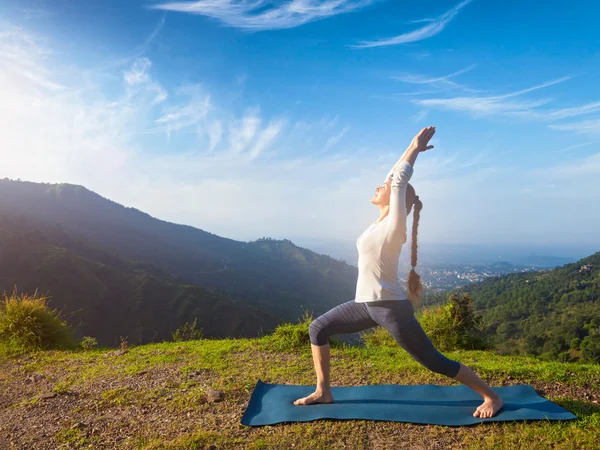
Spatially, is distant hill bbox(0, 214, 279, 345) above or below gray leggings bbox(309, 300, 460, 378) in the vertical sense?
below

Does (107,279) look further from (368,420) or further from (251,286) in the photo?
(368,420)

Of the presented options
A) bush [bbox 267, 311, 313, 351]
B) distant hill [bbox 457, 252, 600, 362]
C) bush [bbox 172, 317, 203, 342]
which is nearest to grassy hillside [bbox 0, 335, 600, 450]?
bush [bbox 267, 311, 313, 351]

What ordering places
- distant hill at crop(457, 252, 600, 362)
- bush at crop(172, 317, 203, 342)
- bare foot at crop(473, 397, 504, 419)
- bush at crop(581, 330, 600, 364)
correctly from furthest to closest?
distant hill at crop(457, 252, 600, 362)
bush at crop(581, 330, 600, 364)
bush at crop(172, 317, 203, 342)
bare foot at crop(473, 397, 504, 419)

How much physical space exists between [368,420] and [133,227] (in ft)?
340

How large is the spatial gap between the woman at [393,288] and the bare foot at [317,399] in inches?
27.9

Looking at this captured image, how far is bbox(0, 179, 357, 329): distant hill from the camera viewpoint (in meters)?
73.7

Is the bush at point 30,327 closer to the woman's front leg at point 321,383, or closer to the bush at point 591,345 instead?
the woman's front leg at point 321,383

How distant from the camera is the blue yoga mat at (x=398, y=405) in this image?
124 inches

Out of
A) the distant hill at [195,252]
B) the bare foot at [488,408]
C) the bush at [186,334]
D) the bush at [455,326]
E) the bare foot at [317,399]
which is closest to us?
the bare foot at [488,408]

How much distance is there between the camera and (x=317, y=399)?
11.4ft

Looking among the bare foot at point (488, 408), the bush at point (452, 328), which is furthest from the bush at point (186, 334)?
the bare foot at point (488, 408)

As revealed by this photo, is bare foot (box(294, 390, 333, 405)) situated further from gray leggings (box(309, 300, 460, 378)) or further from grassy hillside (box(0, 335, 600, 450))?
gray leggings (box(309, 300, 460, 378))

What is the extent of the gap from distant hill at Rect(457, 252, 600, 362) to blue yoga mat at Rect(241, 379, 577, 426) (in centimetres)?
1258

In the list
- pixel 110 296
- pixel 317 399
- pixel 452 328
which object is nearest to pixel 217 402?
pixel 317 399
